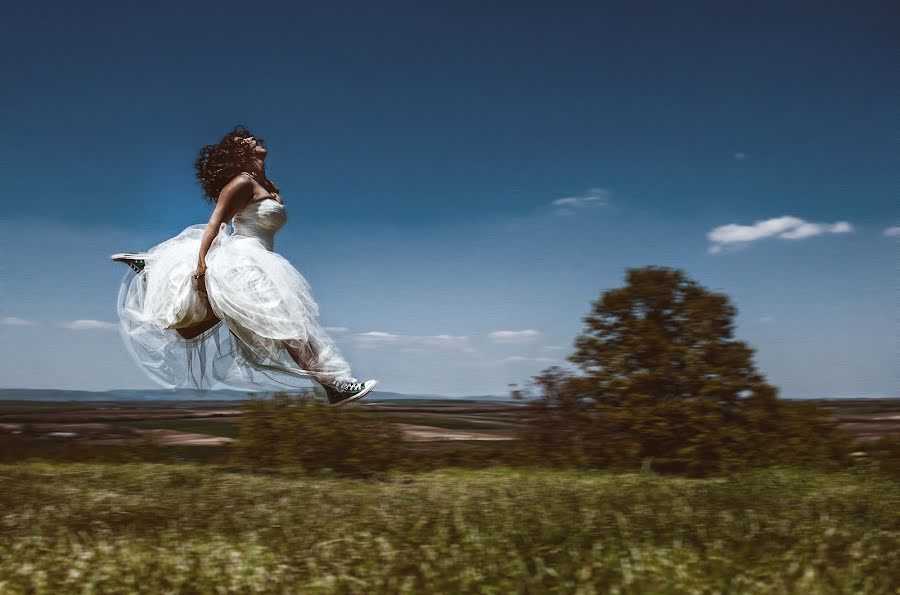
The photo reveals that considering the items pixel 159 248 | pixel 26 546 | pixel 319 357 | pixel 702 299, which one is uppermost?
pixel 159 248

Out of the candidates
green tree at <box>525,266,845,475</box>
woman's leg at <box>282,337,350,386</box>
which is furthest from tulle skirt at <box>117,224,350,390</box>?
green tree at <box>525,266,845,475</box>

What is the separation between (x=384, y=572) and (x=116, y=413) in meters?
7.02

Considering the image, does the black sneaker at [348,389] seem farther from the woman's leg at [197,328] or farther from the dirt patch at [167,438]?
the dirt patch at [167,438]

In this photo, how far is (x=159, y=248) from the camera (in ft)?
18.9

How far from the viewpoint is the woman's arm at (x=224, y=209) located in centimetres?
518

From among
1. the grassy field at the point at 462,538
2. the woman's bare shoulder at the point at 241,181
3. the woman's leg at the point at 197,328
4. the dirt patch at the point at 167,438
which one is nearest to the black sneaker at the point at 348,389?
the grassy field at the point at 462,538

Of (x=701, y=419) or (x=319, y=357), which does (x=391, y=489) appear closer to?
(x=319, y=357)

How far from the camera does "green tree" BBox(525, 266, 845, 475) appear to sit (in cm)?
567

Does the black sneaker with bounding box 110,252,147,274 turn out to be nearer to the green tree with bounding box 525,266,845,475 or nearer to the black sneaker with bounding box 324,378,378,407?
the black sneaker with bounding box 324,378,378,407

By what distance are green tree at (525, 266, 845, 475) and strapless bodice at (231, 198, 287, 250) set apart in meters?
2.50

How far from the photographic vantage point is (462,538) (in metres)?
3.33

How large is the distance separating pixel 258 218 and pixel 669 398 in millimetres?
3382

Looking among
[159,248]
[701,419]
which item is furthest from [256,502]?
[701,419]

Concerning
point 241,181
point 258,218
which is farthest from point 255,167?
point 258,218
